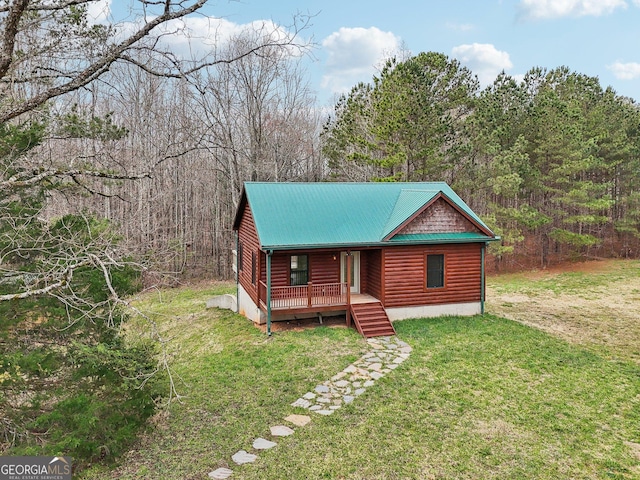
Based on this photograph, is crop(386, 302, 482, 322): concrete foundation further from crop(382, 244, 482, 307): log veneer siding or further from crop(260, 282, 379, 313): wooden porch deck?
crop(260, 282, 379, 313): wooden porch deck

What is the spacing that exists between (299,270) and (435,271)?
4941 millimetres

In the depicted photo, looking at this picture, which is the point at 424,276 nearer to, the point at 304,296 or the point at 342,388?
the point at 304,296

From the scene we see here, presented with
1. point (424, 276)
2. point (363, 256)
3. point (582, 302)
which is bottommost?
point (582, 302)

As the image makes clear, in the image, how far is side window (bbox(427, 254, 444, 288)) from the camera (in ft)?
46.4

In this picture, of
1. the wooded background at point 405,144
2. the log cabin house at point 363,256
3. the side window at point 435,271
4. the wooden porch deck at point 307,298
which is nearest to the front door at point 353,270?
the log cabin house at point 363,256

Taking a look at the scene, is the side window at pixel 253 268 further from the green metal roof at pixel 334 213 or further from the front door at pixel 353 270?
the front door at pixel 353 270

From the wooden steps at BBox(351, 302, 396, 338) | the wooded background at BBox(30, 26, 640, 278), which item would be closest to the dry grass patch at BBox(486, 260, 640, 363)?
the wooded background at BBox(30, 26, 640, 278)

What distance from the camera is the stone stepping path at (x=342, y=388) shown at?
264 inches

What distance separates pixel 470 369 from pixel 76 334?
874 cm

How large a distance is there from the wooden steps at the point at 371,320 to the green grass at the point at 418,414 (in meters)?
0.56

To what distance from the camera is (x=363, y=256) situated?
15039 mm

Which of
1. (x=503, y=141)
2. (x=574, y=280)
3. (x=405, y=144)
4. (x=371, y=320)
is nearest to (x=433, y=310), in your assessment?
(x=371, y=320)

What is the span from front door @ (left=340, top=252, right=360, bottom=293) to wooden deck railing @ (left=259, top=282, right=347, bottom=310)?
3.36 ft

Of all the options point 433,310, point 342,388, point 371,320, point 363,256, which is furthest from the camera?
point 363,256
